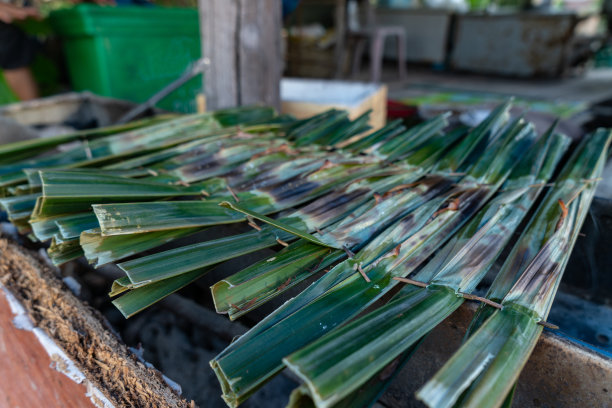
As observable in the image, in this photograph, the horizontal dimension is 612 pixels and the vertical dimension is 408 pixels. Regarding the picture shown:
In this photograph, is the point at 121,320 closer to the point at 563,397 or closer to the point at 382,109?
the point at 563,397

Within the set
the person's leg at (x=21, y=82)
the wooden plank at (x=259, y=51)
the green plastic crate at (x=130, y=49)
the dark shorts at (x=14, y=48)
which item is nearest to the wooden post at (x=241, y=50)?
the wooden plank at (x=259, y=51)

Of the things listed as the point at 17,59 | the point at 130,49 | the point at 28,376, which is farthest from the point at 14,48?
the point at 28,376

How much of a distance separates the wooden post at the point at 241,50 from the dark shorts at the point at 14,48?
2.57m

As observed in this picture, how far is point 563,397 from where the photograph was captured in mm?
934

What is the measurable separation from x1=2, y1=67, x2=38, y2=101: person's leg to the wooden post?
8.80 feet


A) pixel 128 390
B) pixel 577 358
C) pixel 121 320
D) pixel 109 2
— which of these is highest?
pixel 109 2

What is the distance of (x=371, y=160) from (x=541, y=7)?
35.1 ft

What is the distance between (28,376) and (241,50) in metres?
1.82

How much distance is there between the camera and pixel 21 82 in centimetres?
415

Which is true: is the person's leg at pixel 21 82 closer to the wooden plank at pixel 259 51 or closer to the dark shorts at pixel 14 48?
the dark shorts at pixel 14 48

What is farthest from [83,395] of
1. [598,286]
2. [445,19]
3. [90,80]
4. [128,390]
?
[445,19]

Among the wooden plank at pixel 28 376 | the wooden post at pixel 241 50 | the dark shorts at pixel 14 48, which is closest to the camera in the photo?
the wooden plank at pixel 28 376

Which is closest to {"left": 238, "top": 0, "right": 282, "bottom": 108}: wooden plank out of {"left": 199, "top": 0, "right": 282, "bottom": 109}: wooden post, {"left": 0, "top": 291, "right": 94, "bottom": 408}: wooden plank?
{"left": 199, "top": 0, "right": 282, "bottom": 109}: wooden post

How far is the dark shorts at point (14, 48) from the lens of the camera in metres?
3.85
